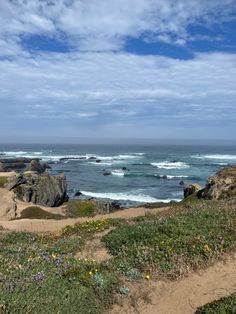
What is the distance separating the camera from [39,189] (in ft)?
123

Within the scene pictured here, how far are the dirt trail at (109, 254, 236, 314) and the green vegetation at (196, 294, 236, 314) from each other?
35cm

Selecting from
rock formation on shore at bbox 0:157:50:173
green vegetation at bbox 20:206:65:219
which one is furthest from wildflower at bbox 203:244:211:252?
rock formation on shore at bbox 0:157:50:173

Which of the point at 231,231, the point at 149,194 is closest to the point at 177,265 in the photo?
the point at 231,231

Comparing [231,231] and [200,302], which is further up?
[231,231]

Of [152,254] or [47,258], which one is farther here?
[152,254]

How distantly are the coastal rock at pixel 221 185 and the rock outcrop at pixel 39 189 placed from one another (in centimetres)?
1614

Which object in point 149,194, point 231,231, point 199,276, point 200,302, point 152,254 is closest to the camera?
point 200,302

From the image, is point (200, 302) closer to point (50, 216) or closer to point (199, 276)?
point (199, 276)

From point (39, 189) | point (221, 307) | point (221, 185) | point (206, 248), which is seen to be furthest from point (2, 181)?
point (221, 307)

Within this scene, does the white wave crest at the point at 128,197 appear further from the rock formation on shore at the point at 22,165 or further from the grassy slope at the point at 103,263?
the grassy slope at the point at 103,263

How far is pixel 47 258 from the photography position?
10211 mm

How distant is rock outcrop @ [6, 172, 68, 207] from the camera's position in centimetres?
3625

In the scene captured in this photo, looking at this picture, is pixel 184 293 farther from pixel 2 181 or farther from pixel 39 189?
pixel 2 181

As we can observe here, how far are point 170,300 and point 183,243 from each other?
8.15ft
